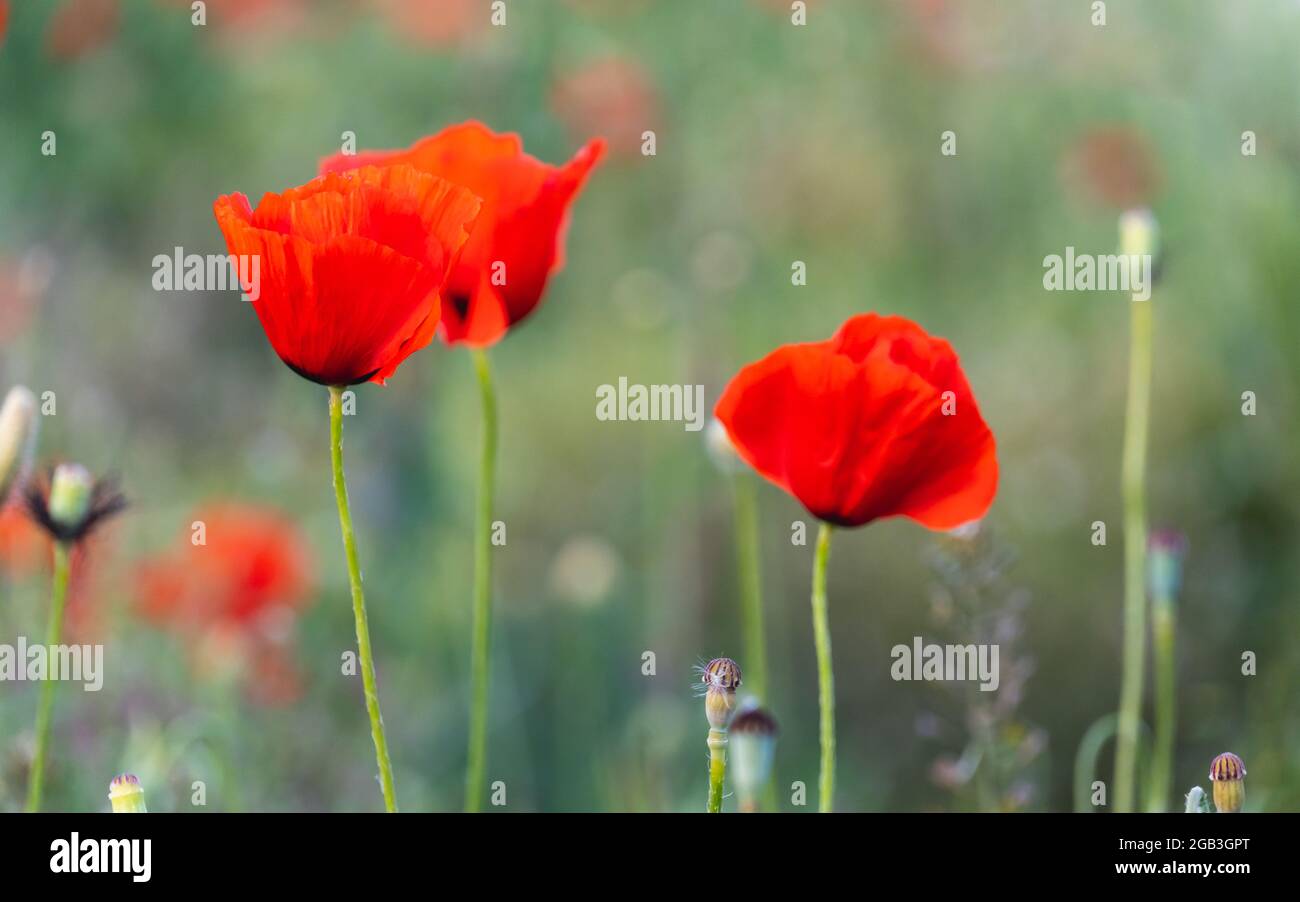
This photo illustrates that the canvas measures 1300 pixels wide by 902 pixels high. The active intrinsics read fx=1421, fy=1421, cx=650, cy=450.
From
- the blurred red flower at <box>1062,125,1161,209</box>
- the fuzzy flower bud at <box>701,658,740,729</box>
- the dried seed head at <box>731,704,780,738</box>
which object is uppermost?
the blurred red flower at <box>1062,125,1161,209</box>

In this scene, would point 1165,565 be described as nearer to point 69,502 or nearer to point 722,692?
point 722,692

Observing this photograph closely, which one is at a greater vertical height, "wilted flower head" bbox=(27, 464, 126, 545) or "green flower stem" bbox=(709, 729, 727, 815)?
"wilted flower head" bbox=(27, 464, 126, 545)

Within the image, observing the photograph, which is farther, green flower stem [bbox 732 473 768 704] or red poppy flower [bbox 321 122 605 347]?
green flower stem [bbox 732 473 768 704]

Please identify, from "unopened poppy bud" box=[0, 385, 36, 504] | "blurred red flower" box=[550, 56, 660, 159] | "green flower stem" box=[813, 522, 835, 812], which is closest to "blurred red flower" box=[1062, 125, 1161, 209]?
"blurred red flower" box=[550, 56, 660, 159]

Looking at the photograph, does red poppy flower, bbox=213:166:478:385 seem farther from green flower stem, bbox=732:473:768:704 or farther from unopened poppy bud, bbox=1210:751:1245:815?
unopened poppy bud, bbox=1210:751:1245:815

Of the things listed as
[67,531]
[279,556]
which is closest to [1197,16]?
[279,556]

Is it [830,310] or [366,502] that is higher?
[830,310]
